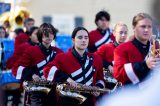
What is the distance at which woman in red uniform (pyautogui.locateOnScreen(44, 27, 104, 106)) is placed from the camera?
24.7ft

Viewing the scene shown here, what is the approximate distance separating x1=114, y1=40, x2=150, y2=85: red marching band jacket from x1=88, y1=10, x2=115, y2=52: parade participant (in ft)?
16.9

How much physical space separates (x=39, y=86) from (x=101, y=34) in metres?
2.90

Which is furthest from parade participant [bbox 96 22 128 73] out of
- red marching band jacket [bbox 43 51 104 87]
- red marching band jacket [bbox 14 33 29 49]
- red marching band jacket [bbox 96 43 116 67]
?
red marching band jacket [bbox 14 33 29 49]

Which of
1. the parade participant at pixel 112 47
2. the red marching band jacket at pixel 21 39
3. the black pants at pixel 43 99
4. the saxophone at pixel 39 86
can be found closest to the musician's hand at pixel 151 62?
the saxophone at pixel 39 86

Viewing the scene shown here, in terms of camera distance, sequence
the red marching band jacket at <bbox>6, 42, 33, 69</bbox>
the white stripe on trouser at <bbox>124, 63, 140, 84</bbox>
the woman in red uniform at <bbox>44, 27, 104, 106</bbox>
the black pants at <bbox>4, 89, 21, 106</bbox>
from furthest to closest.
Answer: the black pants at <bbox>4, 89, 21, 106</bbox> < the red marching band jacket at <bbox>6, 42, 33, 69</bbox> < the woman in red uniform at <bbox>44, 27, 104, 106</bbox> < the white stripe on trouser at <bbox>124, 63, 140, 84</bbox>

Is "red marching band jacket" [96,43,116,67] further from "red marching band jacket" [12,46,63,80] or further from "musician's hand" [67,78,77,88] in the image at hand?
"musician's hand" [67,78,77,88]

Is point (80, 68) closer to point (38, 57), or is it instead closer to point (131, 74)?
point (38, 57)

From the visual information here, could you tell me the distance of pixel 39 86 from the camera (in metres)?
8.71

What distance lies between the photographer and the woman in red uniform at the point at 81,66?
752cm

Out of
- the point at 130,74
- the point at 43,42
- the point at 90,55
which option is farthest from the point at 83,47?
the point at 130,74

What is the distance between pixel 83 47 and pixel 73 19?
3447cm

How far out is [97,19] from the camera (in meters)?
11.3

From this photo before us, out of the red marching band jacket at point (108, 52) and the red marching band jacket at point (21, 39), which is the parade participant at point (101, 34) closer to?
the red marching band jacket at point (108, 52)

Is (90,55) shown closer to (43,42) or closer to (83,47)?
(83,47)
